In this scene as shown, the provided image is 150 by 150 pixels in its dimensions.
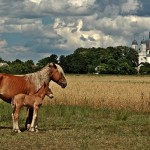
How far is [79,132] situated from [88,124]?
2319mm

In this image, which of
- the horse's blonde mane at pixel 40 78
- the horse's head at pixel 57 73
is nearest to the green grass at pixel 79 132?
the horse's blonde mane at pixel 40 78

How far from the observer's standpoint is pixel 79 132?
12.3 m

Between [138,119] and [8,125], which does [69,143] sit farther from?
[138,119]

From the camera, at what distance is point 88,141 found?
10617 millimetres

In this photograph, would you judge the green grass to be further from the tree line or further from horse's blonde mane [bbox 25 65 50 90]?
the tree line

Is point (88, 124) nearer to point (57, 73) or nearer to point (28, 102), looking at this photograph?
point (57, 73)

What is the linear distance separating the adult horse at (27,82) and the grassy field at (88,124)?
1064 mm

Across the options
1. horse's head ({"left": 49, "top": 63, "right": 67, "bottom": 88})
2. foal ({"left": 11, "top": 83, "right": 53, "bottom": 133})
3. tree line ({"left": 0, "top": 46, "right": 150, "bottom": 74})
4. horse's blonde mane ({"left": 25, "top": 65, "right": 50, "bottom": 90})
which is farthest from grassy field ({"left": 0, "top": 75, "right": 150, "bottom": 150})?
tree line ({"left": 0, "top": 46, "right": 150, "bottom": 74})

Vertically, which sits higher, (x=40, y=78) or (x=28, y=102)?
(x=40, y=78)

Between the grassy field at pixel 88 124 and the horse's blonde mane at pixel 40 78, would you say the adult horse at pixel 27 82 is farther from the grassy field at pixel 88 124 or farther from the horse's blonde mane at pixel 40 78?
the grassy field at pixel 88 124

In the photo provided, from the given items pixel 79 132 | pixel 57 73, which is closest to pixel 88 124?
pixel 79 132

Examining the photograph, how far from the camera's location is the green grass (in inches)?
396

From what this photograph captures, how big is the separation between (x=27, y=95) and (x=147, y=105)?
29.7 ft

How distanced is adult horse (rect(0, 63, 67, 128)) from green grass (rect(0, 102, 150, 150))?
1.07 metres
